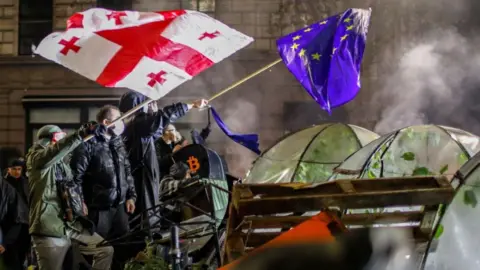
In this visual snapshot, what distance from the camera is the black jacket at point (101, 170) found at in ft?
25.7

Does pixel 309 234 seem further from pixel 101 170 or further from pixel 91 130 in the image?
pixel 101 170

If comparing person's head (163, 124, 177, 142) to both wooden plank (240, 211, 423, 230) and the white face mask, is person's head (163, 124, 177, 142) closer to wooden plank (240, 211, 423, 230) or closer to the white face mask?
the white face mask

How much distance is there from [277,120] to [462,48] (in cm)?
387

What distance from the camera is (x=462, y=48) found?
1591 cm

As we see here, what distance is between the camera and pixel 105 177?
786 centimetres

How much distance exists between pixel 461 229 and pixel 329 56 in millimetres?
4032

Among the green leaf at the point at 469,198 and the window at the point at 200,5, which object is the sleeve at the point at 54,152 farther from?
the window at the point at 200,5

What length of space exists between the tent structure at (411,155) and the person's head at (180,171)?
1.80 meters

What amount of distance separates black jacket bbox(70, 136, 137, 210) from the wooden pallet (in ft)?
9.92

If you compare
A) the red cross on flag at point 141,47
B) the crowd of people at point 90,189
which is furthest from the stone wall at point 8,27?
the red cross on flag at point 141,47

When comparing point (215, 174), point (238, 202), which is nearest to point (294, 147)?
point (215, 174)

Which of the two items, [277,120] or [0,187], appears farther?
[277,120]

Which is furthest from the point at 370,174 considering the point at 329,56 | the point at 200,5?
the point at 200,5

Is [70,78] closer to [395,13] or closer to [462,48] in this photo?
[395,13]
